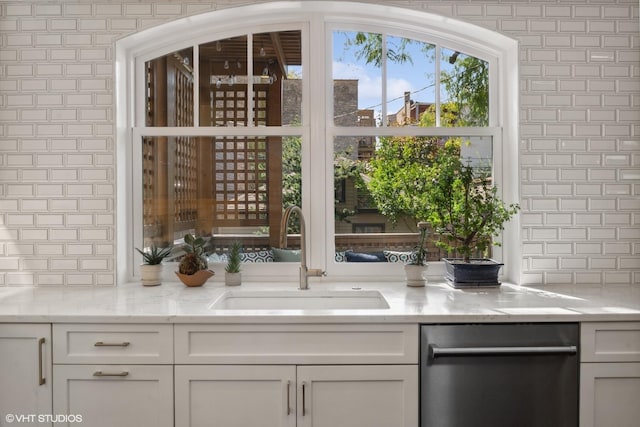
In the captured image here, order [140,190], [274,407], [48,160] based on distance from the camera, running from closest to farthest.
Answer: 1. [274,407]
2. [48,160]
3. [140,190]

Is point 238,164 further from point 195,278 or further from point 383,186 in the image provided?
point 383,186

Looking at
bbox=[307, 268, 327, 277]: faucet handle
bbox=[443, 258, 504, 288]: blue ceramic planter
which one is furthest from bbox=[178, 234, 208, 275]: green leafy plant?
bbox=[443, 258, 504, 288]: blue ceramic planter

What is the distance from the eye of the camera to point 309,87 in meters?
2.83

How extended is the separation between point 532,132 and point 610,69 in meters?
0.56

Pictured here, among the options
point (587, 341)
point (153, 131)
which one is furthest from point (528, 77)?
point (153, 131)

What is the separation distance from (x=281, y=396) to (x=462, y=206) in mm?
1420

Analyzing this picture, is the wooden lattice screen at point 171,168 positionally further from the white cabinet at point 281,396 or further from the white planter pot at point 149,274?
the white cabinet at point 281,396

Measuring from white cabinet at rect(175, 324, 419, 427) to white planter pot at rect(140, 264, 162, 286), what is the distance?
2.44 ft

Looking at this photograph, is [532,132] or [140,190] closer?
[532,132]

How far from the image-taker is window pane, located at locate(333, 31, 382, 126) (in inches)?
113

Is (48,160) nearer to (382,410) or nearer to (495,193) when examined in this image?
(382,410)

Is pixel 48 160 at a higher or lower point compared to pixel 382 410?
higher

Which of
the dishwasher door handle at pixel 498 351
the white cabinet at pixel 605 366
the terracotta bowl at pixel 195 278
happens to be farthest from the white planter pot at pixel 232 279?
the white cabinet at pixel 605 366

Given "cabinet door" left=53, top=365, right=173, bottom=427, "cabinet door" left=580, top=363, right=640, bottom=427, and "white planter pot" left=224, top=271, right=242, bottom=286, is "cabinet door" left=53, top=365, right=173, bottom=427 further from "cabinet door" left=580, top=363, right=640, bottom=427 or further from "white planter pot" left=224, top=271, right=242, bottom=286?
"cabinet door" left=580, top=363, right=640, bottom=427
